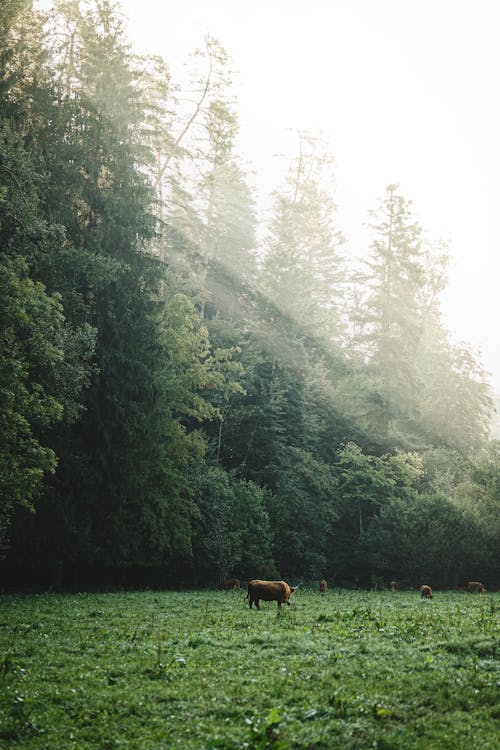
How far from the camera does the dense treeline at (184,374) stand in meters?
23.4

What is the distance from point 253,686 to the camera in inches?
372

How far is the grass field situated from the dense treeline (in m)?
9.26

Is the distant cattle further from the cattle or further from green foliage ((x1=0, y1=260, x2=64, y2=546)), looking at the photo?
green foliage ((x1=0, y1=260, x2=64, y2=546))

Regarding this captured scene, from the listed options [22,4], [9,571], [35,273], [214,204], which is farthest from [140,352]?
[214,204]

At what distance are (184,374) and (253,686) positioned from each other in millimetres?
25782

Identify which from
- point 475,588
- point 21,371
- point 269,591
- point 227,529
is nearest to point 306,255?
point 227,529

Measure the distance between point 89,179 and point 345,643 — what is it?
24009 millimetres

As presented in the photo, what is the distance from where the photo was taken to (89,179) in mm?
28734

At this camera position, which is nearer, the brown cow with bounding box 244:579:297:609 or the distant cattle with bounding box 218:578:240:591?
the brown cow with bounding box 244:579:297:609

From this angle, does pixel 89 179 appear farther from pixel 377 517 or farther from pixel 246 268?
pixel 246 268

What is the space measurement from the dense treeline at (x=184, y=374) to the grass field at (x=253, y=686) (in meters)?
9.26

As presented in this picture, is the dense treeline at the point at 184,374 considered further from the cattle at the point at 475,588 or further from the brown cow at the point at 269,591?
the brown cow at the point at 269,591

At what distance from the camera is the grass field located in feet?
25.2

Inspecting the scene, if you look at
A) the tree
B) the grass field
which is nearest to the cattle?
the grass field
